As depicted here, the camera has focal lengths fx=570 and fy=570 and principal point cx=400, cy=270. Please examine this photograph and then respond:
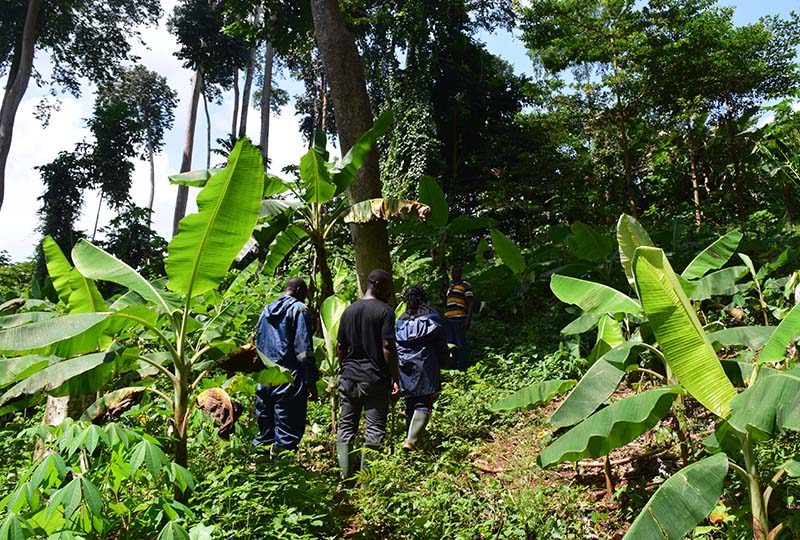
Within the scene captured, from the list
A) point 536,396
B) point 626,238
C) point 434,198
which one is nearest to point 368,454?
point 536,396

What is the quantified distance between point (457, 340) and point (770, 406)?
515cm

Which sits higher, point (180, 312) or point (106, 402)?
point (180, 312)

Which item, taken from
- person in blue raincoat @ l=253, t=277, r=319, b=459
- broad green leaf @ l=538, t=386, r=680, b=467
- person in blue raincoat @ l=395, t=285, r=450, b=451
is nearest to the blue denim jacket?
person in blue raincoat @ l=253, t=277, r=319, b=459

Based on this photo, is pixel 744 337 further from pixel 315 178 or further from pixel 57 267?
pixel 57 267

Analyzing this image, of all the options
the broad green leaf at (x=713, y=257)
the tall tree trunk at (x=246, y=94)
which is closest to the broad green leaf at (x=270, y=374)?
the broad green leaf at (x=713, y=257)

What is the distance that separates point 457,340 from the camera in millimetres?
7355

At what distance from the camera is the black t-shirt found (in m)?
4.54

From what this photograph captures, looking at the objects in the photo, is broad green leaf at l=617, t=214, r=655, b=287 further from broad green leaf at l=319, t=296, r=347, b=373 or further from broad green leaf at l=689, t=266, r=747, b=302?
broad green leaf at l=319, t=296, r=347, b=373

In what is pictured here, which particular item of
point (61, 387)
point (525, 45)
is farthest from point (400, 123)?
point (61, 387)

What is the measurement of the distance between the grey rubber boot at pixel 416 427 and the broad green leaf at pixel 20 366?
275 centimetres

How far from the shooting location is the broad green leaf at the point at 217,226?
3.64 metres

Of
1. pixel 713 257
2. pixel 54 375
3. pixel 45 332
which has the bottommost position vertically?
pixel 54 375

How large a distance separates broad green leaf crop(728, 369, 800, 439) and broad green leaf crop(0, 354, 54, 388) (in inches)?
145

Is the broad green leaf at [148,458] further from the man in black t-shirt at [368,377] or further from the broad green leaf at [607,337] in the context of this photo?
the broad green leaf at [607,337]
